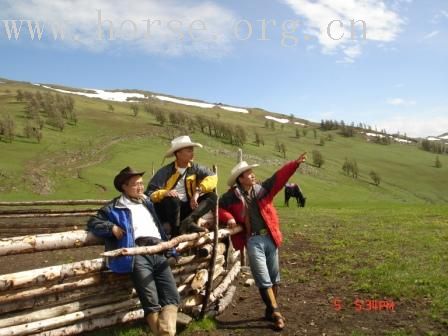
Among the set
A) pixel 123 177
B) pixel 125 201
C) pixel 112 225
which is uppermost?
pixel 123 177

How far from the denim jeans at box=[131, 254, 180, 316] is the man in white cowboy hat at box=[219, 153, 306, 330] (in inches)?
56.6

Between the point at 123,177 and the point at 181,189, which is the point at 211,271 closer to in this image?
the point at 181,189

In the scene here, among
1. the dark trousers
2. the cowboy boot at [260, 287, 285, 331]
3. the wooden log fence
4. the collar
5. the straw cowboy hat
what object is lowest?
the cowboy boot at [260, 287, 285, 331]

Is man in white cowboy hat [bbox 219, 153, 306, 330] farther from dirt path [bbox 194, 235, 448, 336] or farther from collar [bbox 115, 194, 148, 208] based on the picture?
collar [bbox 115, 194, 148, 208]

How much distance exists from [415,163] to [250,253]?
108 metres

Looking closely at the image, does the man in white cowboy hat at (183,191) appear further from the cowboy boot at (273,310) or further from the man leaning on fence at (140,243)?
the cowboy boot at (273,310)

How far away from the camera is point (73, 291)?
5961 mm

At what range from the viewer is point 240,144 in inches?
3214

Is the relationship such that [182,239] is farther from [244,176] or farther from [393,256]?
[393,256]

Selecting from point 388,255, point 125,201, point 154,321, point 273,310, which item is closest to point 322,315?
point 273,310

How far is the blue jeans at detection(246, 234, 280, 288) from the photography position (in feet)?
21.8

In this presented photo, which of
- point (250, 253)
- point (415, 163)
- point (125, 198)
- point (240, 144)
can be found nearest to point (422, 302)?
point (250, 253)

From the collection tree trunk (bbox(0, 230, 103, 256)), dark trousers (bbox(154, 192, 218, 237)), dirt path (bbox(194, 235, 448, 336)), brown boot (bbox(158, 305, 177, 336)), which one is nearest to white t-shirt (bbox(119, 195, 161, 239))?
tree trunk (bbox(0, 230, 103, 256))

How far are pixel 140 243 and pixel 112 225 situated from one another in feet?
1.79
